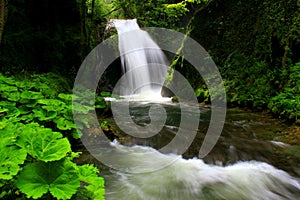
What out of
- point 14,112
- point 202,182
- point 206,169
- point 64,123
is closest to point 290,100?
point 206,169

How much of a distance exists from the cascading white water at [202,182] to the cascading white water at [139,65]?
11.4 m

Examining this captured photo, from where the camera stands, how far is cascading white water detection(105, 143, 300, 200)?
2871mm

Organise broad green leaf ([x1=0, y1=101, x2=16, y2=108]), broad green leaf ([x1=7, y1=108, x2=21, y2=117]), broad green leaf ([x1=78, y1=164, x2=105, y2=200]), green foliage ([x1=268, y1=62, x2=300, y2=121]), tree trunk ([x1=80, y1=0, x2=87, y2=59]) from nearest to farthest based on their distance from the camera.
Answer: broad green leaf ([x1=78, y1=164, x2=105, y2=200])
broad green leaf ([x1=7, y1=108, x2=21, y2=117])
broad green leaf ([x1=0, y1=101, x2=16, y2=108])
green foliage ([x1=268, y1=62, x2=300, y2=121])
tree trunk ([x1=80, y1=0, x2=87, y2=59])

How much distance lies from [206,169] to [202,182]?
395mm

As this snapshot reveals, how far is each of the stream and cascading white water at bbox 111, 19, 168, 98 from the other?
1043cm

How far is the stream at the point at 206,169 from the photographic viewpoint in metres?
2.94

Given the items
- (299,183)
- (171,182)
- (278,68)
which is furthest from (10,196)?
(278,68)

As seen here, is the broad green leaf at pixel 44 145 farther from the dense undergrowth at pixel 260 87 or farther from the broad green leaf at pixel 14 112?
the dense undergrowth at pixel 260 87

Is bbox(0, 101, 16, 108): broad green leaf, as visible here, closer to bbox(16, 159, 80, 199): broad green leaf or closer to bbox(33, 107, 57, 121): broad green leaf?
bbox(33, 107, 57, 121): broad green leaf

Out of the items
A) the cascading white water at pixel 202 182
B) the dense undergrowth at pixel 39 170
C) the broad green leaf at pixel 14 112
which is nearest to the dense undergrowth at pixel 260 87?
the cascading white water at pixel 202 182

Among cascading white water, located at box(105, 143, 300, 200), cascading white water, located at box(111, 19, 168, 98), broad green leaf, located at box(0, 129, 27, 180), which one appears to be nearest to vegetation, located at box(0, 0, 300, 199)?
broad green leaf, located at box(0, 129, 27, 180)

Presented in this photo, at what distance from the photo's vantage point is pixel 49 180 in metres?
1.28

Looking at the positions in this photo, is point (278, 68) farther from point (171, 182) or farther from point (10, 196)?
point (10, 196)

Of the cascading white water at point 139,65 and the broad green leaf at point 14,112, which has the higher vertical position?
the cascading white water at point 139,65
